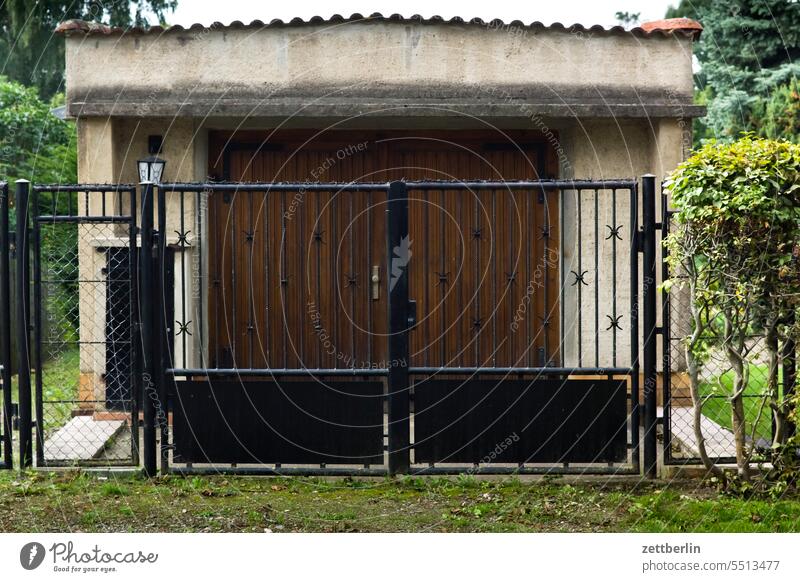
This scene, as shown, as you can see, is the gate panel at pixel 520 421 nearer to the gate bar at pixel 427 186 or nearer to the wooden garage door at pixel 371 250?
the gate bar at pixel 427 186

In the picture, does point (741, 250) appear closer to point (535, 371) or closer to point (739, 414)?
point (739, 414)

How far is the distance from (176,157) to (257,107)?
1191 mm

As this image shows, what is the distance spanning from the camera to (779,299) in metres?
7.50

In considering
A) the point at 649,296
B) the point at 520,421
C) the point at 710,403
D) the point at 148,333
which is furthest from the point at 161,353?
the point at 710,403

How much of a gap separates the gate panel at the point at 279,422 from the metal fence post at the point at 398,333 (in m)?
0.11

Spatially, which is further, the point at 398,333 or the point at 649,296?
the point at 398,333

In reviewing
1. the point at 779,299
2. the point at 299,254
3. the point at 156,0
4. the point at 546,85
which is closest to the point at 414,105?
the point at 546,85

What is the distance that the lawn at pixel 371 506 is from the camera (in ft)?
23.5

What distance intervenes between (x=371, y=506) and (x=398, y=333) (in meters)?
1.39

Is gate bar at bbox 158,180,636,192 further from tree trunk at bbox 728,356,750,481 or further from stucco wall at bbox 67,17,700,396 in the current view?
stucco wall at bbox 67,17,700,396

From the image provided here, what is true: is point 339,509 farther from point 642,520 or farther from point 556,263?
point 556,263

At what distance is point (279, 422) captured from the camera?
824cm

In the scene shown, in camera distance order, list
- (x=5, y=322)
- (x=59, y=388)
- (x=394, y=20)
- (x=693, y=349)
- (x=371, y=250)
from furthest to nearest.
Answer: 1. (x=59, y=388)
2. (x=371, y=250)
3. (x=394, y=20)
4. (x=5, y=322)
5. (x=693, y=349)

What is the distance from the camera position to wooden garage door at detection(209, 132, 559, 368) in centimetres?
1199
